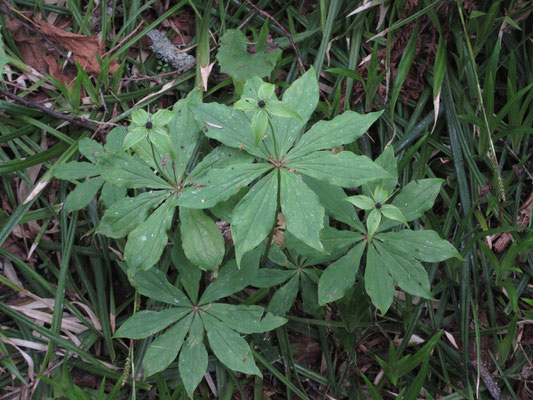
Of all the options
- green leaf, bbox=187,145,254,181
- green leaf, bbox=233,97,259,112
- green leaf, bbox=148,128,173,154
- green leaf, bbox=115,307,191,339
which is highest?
green leaf, bbox=233,97,259,112

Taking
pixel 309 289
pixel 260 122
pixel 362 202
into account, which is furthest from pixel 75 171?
pixel 362 202

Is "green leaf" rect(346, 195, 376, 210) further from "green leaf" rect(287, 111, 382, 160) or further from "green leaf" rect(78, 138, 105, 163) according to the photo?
"green leaf" rect(78, 138, 105, 163)

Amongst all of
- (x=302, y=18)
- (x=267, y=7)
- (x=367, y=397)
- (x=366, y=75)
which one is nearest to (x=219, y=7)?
(x=267, y=7)

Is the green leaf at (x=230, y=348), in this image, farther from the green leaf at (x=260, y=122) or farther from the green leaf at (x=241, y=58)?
the green leaf at (x=241, y=58)

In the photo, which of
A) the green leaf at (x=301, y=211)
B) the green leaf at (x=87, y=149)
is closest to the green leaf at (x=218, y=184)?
the green leaf at (x=301, y=211)

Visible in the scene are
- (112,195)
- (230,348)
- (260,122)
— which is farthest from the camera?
(112,195)

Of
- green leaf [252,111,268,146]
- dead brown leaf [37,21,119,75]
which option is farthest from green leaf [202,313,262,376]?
dead brown leaf [37,21,119,75]

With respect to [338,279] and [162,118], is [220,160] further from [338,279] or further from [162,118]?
[338,279]
